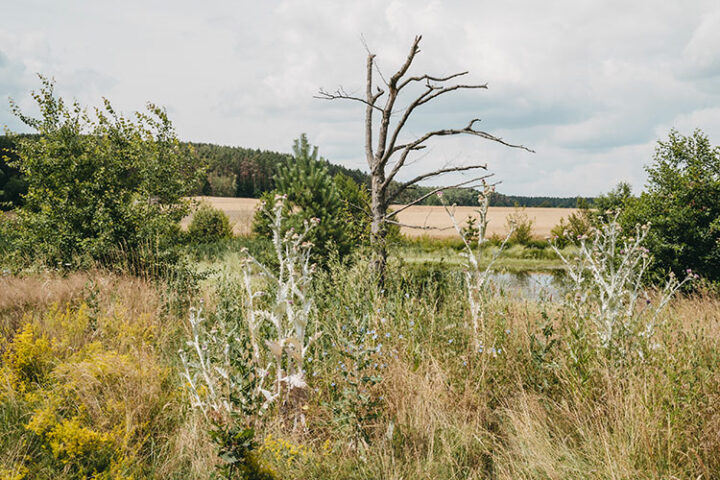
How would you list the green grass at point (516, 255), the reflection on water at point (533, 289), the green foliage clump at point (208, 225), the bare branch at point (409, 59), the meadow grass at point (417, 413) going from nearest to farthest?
the meadow grass at point (417, 413), the reflection on water at point (533, 289), the bare branch at point (409, 59), the green grass at point (516, 255), the green foliage clump at point (208, 225)

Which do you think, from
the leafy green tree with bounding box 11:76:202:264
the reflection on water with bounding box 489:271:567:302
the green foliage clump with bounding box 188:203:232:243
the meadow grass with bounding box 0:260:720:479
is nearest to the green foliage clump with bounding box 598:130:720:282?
the reflection on water with bounding box 489:271:567:302

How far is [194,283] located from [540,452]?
20.0 ft

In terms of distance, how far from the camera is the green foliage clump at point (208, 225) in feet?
66.0

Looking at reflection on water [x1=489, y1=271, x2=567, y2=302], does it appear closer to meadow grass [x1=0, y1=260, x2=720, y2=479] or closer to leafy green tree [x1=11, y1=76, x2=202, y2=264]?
meadow grass [x1=0, y1=260, x2=720, y2=479]

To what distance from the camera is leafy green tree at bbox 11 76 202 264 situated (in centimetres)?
784

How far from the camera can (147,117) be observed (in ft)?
30.1

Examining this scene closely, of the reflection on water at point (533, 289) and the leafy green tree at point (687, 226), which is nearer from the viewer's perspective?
the reflection on water at point (533, 289)

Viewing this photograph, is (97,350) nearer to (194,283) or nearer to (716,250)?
(194,283)

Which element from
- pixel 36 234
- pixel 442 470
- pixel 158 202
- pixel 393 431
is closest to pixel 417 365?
pixel 393 431

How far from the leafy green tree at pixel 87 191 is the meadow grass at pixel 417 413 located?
4.13 meters

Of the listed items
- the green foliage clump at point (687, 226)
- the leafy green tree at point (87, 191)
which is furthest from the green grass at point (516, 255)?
the leafy green tree at point (87, 191)

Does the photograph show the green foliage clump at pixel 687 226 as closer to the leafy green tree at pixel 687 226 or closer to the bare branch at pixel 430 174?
the leafy green tree at pixel 687 226

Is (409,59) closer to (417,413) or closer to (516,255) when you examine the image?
(417,413)

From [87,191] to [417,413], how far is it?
24.4ft
